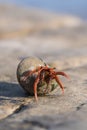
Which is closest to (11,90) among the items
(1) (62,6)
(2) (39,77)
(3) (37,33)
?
(2) (39,77)

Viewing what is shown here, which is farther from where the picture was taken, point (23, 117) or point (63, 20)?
point (63, 20)

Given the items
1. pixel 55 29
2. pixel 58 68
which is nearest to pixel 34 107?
pixel 58 68

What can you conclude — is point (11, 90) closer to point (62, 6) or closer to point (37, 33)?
point (37, 33)

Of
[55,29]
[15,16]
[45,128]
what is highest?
[15,16]

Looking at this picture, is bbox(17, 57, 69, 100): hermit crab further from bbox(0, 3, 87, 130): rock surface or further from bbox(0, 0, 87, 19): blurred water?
bbox(0, 0, 87, 19): blurred water

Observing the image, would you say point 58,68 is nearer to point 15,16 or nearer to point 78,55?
point 78,55
